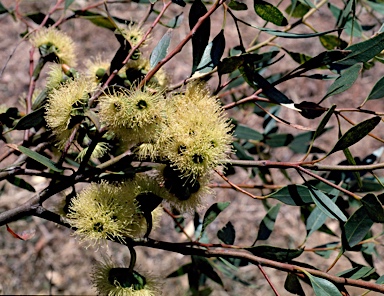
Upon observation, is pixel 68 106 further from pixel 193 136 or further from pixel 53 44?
pixel 53 44

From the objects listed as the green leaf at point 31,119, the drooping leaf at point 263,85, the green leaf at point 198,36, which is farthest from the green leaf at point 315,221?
the green leaf at point 31,119

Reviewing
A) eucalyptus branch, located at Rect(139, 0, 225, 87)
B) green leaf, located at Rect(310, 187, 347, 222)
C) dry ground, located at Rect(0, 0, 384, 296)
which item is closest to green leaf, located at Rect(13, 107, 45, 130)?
eucalyptus branch, located at Rect(139, 0, 225, 87)

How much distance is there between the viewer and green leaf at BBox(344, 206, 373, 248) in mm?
822

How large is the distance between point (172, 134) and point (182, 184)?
0.34 ft

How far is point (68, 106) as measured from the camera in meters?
0.79

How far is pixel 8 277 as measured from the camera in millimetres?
2002

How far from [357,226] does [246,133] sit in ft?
1.44

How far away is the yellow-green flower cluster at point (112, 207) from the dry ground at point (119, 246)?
2.54 ft

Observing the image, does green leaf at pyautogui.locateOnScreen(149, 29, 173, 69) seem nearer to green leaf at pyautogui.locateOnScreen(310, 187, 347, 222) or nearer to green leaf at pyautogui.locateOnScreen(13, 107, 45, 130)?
green leaf at pyautogui.locateOnScreen(13, 107, 45, 130)

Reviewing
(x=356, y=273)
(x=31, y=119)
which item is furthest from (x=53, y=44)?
(x=356, y=273)

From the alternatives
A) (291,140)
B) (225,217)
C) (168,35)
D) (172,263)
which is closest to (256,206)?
(225,217)

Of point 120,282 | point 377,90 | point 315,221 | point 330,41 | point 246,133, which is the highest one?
point 330,41

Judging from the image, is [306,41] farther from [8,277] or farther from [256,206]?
[8,277]

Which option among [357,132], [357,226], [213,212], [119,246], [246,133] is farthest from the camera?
[119,246]
